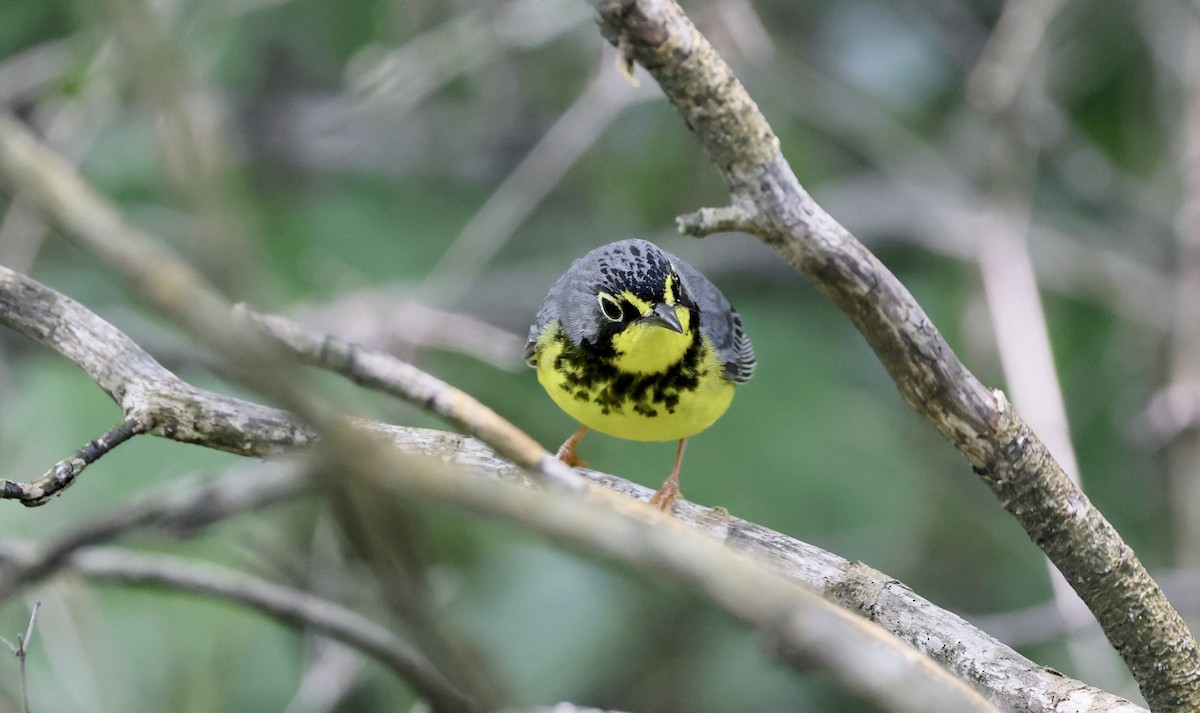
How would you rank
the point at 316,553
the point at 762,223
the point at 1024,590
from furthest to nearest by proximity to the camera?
the point at 1024,590
the point at 316,553
the point at 762,223

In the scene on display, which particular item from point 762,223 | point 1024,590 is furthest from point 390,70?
point 1024,590

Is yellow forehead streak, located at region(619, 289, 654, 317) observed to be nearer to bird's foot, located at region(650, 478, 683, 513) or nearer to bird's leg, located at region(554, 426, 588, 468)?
bird's foot, located at region(650, 478, 683, 513)

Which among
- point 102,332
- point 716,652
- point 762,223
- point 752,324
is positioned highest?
point 752,324

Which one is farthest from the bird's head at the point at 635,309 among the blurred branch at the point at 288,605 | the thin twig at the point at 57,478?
the thin twig at the point at 57,478

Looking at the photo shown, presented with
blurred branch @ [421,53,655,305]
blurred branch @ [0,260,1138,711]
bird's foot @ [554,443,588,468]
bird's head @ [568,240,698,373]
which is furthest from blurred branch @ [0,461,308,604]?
blurred branch @ [421,53,655,305]

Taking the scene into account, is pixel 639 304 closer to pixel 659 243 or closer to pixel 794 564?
pixel 794 564

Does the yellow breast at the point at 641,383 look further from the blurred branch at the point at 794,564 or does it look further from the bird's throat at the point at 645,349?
the blurred branch at the point at 794,564

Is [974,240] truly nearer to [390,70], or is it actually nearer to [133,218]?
[390,70]
